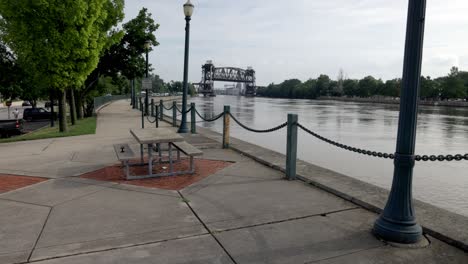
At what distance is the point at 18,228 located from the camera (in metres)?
4.26

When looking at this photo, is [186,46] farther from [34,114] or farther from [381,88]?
[381,88]

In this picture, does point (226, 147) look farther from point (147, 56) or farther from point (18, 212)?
point (147, 56)

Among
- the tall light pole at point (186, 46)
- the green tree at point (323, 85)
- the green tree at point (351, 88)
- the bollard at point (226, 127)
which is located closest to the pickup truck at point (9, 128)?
the tall light pole at point (186, 46)

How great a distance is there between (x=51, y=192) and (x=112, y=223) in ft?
6.44

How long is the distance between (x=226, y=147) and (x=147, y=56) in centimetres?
1896

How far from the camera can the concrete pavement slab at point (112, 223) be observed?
385 centimetres

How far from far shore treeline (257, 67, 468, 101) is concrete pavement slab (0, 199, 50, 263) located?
109 meters

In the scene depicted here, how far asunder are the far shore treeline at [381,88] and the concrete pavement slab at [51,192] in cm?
10775

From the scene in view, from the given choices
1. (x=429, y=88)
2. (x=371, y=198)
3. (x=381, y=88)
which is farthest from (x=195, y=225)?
(x=381, y=88)

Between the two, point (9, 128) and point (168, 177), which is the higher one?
point (168, 177)

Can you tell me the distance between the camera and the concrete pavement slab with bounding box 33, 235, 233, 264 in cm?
346

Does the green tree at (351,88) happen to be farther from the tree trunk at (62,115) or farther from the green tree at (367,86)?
the tree trunk at (62,115)

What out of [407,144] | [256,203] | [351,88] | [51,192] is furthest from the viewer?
[351,88]

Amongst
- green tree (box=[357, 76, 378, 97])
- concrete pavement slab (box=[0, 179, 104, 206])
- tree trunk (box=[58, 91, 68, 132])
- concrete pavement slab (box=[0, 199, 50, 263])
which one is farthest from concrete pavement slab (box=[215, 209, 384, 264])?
green tree (box=[357, 76, 378, 97])
